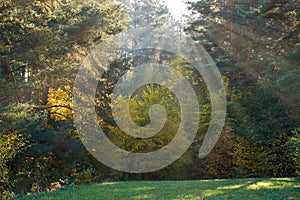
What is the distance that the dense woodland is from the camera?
36.1ft

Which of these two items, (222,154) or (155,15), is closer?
(222,154)

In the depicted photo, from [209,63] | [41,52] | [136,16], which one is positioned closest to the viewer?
[41,52]

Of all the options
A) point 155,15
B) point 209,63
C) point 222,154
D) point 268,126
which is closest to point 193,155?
point 222,154

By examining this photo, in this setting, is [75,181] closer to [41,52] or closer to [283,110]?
[41,52]

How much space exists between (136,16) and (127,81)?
18184mm

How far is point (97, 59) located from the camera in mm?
14609

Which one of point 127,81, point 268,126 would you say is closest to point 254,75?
point 268,126

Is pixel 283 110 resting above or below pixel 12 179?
above

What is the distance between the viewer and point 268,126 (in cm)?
1370

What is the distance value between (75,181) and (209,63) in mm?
10216

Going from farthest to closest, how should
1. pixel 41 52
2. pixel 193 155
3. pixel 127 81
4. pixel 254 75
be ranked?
pixel 127 81
pixel 193 155
pixel 254 75
pixel 41 52

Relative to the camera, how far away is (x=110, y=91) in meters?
16.0

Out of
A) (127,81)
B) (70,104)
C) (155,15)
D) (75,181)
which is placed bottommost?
(75,181)

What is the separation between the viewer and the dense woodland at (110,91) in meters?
11.0
